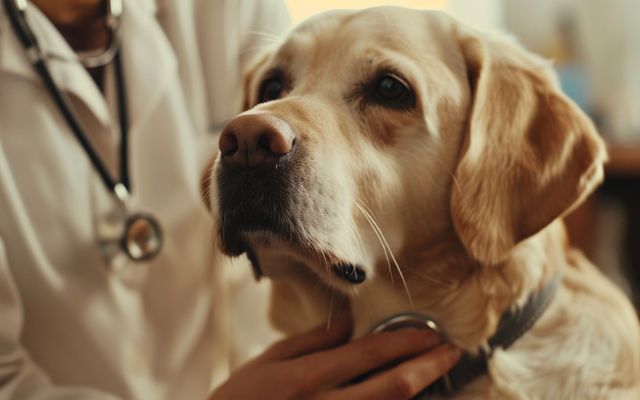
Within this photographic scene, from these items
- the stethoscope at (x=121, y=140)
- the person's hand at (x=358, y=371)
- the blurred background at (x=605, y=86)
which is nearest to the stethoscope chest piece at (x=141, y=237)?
the stethoscope at (x=121, y=140)

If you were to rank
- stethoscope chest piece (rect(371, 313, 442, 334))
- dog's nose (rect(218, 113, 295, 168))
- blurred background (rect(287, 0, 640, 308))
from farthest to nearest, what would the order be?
blurred background (rect(287, 0, 640, 308)) < stethoscope chest piece (rect(371, 313, 442, 334)) < dog's nose (rect(218, 113, 295, 168))

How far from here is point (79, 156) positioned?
102cm

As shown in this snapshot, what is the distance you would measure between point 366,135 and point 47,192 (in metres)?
0.53

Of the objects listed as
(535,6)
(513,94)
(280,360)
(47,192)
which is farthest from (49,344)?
(535,6)

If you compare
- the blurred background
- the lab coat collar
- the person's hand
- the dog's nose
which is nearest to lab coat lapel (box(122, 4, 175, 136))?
the lab coat collar

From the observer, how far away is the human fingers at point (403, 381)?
2.82 feet

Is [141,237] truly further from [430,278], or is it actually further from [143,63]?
[430,278]

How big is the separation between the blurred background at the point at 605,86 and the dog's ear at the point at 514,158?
1.43 meters

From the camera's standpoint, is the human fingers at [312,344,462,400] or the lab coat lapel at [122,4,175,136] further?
the lab coat lapel at [122,4,175,136]

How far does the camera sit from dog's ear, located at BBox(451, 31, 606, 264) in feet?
2.89

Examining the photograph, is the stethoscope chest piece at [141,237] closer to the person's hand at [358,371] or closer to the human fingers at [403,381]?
the person's hand at [358,371]

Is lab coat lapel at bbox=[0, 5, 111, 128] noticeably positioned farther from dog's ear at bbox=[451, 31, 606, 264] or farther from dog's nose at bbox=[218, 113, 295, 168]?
dog's ear at bbox=[451, 31, 606, 264]

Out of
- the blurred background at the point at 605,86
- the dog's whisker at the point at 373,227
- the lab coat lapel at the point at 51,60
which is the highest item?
the lab coat lapel at the point at 51,60

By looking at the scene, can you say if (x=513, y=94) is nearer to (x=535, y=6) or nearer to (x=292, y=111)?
(x=292, y=111)
